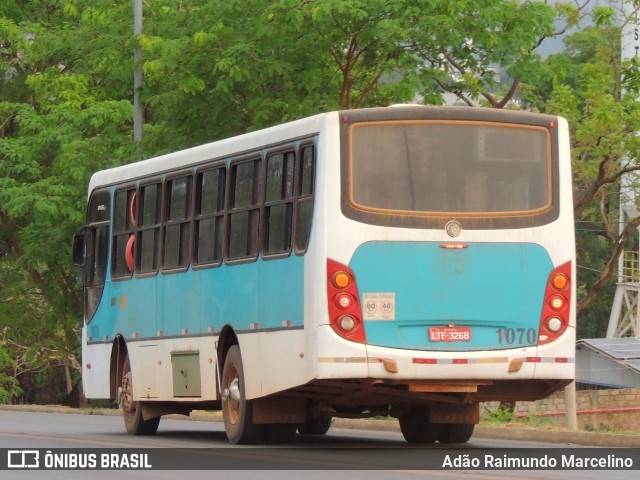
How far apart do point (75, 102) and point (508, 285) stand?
2002cm

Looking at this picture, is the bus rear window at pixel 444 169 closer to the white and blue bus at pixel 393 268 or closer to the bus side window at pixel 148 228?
the white and blue bus at pixel 393 268

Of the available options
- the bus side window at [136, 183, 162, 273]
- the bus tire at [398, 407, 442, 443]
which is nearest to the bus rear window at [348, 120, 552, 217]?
the bus tire at [398, 407, 442, 443]

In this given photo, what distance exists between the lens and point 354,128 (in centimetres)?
1622

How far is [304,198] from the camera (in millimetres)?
16516

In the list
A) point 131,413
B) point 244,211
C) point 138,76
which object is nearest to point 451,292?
point 244,211

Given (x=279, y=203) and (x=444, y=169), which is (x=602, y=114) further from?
(x=444, y=169)

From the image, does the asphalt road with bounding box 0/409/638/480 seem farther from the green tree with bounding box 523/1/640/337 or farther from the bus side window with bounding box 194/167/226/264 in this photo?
the green tree with bounding box 523/1/640/337

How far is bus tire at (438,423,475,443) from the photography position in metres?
18.5

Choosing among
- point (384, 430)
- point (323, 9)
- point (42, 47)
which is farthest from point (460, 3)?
point (42, 47)

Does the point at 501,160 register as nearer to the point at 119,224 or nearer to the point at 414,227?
the point at 414,227

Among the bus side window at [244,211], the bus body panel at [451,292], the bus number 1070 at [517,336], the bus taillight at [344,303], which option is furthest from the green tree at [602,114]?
the bus taillight at [344,303]

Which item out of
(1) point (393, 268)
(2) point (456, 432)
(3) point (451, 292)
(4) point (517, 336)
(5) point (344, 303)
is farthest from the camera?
(2) point (456, 432)

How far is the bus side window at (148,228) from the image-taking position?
2038 cm

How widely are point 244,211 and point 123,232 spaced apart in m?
4.01
